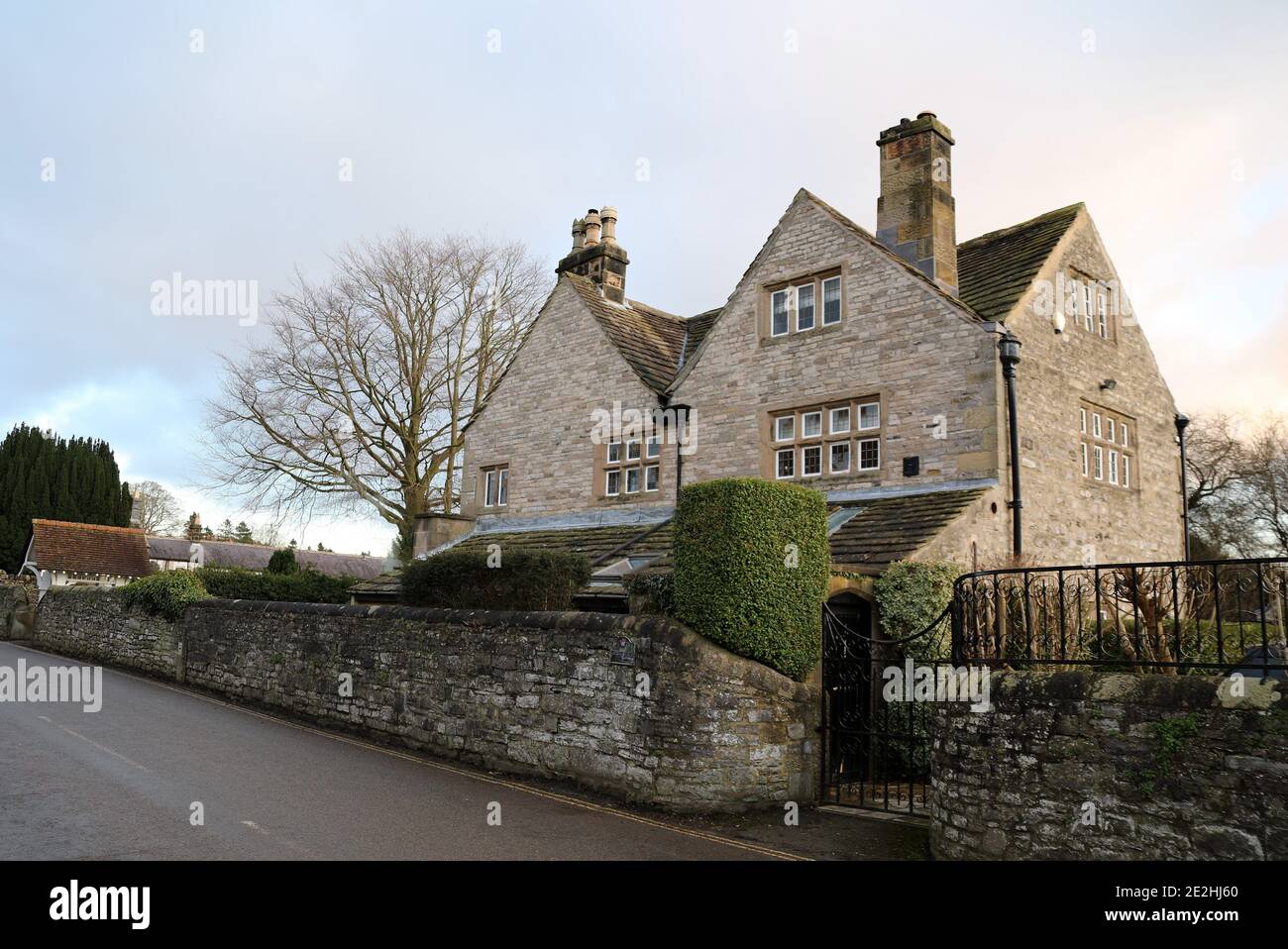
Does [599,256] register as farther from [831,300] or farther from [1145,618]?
[1145,618]

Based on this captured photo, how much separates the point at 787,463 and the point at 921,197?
5638mm

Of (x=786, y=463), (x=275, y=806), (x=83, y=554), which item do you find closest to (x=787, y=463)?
(x=786, y=463)

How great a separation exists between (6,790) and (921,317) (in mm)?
14026

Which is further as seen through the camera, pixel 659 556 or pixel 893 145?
pixel 893 145

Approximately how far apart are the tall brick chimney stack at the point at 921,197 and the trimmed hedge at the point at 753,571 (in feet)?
27.4

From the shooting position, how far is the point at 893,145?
17453 mm

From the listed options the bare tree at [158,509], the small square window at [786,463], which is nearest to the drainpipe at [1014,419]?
the small square window at [786,463]

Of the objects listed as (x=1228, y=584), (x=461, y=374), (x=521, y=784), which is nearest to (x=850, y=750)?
(x=521, y=784)

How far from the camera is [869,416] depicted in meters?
16.3

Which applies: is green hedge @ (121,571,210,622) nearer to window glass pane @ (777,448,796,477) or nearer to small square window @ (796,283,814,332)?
window glass pane @ (777,448,796,477)

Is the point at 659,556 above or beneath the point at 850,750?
above

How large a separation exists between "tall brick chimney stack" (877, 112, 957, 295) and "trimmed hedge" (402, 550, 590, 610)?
29.7 feet

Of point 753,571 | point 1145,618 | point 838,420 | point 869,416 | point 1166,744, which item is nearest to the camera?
point 1166,744
